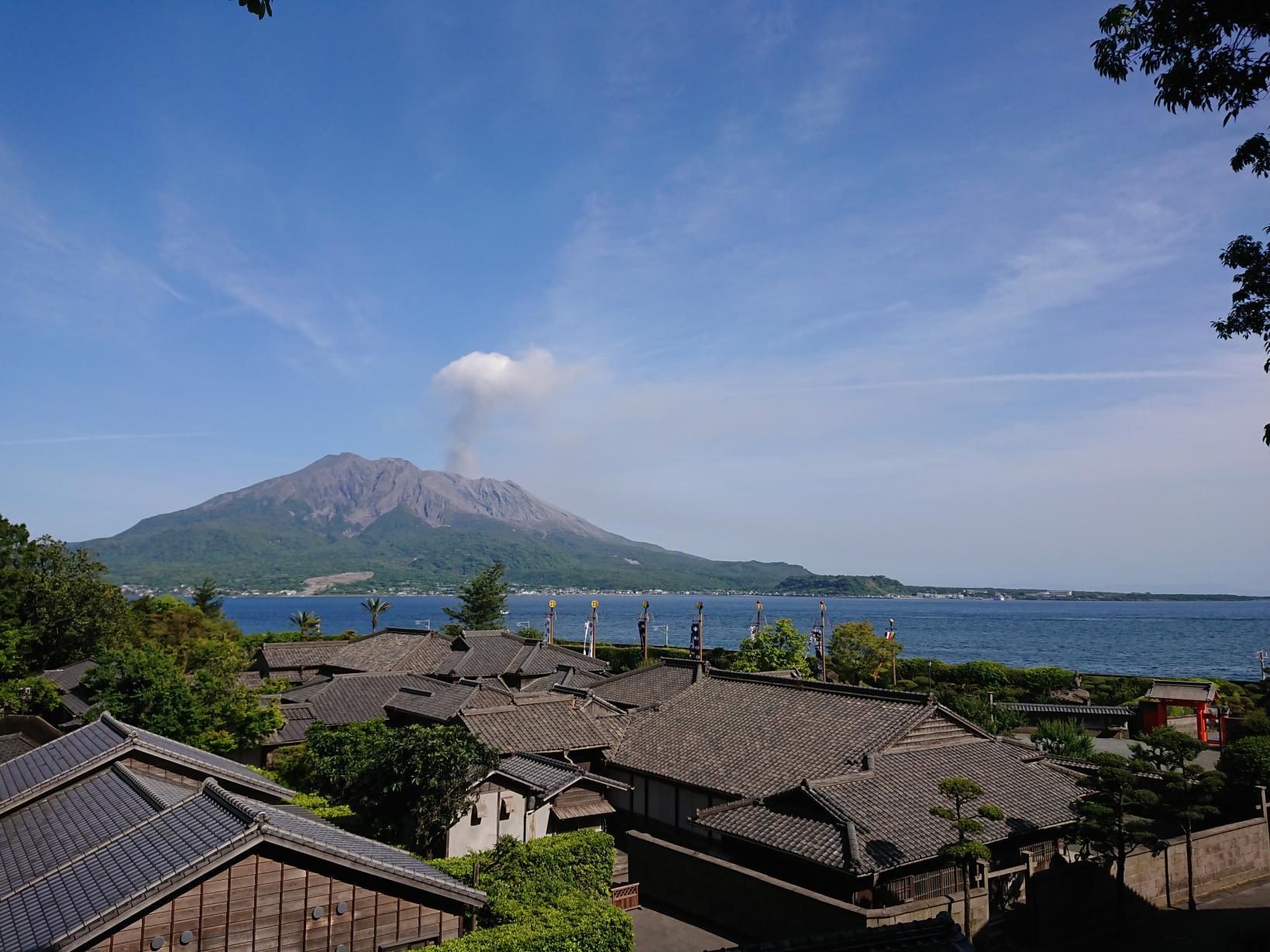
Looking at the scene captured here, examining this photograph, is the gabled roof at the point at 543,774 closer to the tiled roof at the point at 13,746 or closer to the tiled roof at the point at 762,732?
the tiled roof at the point at 762,732

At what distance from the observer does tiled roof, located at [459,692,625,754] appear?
92.8 feet

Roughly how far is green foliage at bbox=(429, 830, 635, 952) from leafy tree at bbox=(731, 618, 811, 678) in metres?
29.6

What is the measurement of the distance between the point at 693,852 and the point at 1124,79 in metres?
19.8

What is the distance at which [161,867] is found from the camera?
11.7 meters

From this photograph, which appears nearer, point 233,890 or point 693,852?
point 233,890

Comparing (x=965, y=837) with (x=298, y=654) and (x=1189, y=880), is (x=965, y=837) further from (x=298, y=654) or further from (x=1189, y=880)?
(x=298, y=654)

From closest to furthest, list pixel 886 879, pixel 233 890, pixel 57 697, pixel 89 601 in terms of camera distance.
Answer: pixel 233 890 < pixel 886 879 < pixel 57 697 < pixel 89 601

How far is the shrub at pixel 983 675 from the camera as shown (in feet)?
208

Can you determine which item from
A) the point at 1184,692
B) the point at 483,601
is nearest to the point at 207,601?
the point at 483,601

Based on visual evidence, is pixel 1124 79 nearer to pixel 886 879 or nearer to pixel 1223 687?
pixel 886 879

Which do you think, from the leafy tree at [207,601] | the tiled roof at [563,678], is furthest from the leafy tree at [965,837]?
the leafy tree at [207,601]

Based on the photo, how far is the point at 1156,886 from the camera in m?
21.8

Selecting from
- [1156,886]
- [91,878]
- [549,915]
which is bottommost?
[1156,886]

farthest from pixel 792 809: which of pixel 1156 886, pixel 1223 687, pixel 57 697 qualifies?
pixel 1223 687
